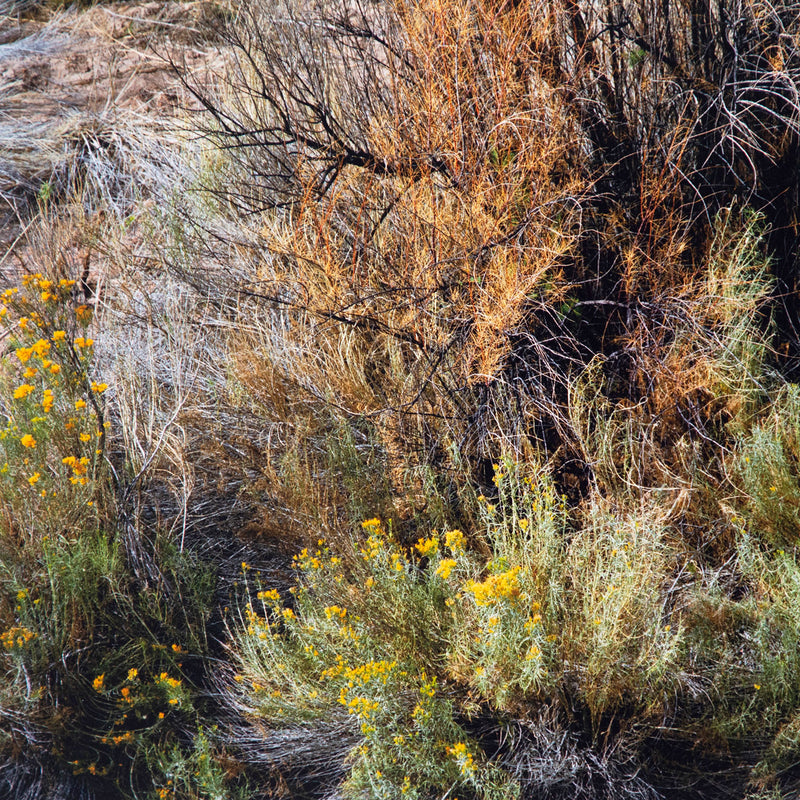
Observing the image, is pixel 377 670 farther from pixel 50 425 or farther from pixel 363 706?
pixel 50 425

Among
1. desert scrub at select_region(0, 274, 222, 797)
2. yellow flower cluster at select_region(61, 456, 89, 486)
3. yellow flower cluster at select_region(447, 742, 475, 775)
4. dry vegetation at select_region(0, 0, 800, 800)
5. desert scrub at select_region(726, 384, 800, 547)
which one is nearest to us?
yellow flower cluster at select_region(447, 742, 475, 775)

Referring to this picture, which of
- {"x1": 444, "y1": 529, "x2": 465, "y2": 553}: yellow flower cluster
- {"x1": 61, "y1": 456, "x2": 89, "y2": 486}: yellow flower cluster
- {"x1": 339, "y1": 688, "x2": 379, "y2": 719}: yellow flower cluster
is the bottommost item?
{"x1": 339, "y1": 688, "x2": 379, "y2": 719}: yellow flower cluster

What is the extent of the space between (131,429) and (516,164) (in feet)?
7.40

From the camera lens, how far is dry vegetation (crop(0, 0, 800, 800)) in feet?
9.48

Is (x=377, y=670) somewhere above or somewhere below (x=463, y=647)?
above

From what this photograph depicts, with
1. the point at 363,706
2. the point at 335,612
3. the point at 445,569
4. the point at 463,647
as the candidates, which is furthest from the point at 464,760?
the point at 335,612

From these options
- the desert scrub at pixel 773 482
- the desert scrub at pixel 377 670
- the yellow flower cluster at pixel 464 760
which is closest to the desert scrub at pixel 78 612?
the desert scrub at pixel 377 670

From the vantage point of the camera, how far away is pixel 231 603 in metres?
3.70

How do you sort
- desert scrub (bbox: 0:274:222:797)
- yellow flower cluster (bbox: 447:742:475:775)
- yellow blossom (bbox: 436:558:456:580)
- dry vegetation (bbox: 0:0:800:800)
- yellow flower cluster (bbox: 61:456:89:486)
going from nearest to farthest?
1. yellow flower cluster (bbox: 447:742:475:775)
2. yellow blossom (bbox: 436:558:456:580)
3. dry vegetation (bbox: 0:0:800:800)
4. desert scrub (bbox: 0:274:222:797)
5. yellow flower cluster (bbox: 61:456:89:486)

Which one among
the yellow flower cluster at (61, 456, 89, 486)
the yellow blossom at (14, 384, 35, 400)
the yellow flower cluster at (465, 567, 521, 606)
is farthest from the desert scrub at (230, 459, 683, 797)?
the yellow blossom at (14, 384, 35, 400)

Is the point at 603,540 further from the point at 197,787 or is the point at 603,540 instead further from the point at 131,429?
the point at 131,429

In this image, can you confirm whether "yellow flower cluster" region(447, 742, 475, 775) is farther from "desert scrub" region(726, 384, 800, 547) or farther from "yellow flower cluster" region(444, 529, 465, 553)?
"desert scrub" region(726, 384, 800, 547)

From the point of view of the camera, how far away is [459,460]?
3582mm

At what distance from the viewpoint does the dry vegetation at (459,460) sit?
2889mm
